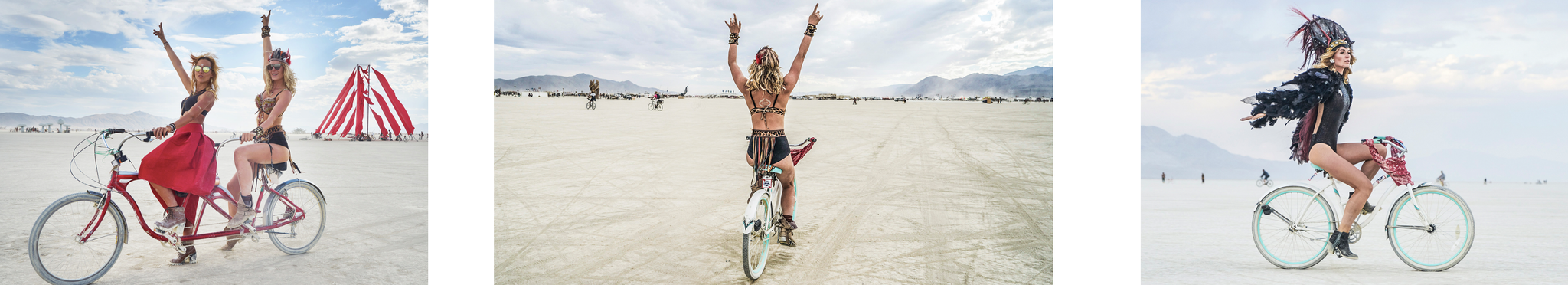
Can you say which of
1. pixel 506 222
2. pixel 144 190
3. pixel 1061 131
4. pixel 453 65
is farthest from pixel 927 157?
pixel 144 190

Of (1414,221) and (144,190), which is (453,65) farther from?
(1414,221)

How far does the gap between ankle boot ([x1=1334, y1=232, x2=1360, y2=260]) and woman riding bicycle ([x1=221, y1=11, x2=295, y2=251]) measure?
5.92 m

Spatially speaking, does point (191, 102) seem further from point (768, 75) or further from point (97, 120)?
point (768, 75)

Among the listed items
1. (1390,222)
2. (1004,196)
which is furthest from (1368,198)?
(1004,196)

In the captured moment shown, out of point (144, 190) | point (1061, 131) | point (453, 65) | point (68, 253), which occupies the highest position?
point (453, 65)

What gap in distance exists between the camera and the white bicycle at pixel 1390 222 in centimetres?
345

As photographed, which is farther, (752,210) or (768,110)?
(768,110)

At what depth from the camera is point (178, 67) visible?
351 centimetres

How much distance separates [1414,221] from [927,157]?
408cm

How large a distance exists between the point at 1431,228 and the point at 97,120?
7.45 metres

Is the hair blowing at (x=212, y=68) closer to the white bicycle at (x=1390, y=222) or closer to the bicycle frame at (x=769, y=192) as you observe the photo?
the bicycle frame at (x=769, y=192)

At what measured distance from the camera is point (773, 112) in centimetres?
335

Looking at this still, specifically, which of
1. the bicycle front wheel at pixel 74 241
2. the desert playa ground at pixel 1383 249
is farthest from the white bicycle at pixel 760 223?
the bicycle front wheel at pixel 74 241

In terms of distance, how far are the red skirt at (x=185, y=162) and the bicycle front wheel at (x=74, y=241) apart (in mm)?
228
